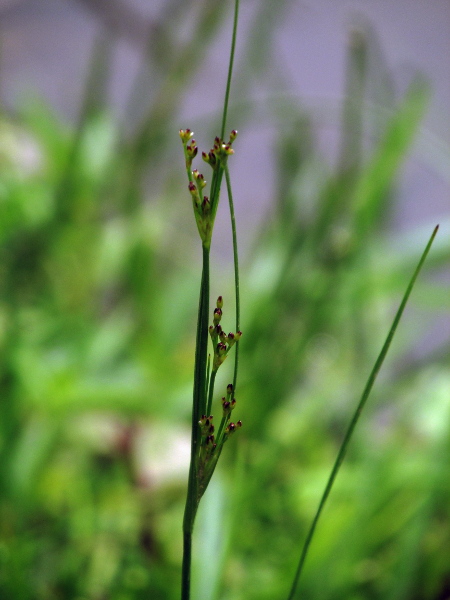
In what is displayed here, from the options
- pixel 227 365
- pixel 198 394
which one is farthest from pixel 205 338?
pixel 227 365

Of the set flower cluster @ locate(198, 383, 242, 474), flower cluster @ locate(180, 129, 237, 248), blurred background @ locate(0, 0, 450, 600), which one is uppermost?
blurred background @ locate(0, 0, 450, 600)

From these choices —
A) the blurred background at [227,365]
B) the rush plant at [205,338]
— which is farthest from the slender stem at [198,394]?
the blurred background at [227,365]

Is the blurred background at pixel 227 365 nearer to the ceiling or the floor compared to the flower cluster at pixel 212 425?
nearer to the ceiling

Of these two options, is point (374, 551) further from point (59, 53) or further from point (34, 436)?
point (59, 53)

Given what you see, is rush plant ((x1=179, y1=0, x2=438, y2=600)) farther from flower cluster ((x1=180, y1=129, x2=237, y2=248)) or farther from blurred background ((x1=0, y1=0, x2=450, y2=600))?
blurred background ((x1=0, y1=0, x2=450, y2=600))

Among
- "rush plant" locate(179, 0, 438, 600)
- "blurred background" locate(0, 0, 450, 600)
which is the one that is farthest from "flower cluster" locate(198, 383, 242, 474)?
"blurred background" locate(0, 0, 450, 600)

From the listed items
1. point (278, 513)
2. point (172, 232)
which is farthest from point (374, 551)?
point (172, 232)

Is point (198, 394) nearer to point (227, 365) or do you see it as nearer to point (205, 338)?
point (205, 338)

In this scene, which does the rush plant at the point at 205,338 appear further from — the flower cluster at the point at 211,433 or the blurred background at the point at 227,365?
the blurred background at the point at 227,365
